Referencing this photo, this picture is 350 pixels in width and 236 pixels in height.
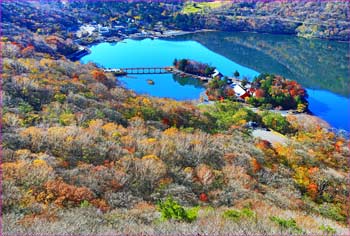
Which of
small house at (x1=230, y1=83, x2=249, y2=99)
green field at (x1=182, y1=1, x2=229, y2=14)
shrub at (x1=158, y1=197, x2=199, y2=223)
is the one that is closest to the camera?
shrub at (x1=158, y1=197, x2=199, y2=223)

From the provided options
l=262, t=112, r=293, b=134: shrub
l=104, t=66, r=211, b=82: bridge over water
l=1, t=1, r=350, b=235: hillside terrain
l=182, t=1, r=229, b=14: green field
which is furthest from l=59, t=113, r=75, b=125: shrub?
l=182, t=1, r=229, b=14: green field

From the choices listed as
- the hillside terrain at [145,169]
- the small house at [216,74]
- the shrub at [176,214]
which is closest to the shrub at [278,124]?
the hillside terrain at [145,169]

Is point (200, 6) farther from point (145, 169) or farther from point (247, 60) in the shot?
point (145, 169)

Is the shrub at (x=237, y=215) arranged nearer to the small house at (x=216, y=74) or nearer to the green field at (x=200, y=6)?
the small house at (x=216, y=74)

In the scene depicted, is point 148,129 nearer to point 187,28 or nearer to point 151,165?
point 151,165

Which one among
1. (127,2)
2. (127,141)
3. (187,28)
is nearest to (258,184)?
(127,141)

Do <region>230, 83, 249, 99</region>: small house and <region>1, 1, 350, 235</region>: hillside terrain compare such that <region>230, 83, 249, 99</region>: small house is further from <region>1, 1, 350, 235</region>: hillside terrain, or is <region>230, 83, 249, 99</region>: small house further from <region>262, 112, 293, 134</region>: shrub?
<region>1, 1, 350, 235</region>: hillside terrain
